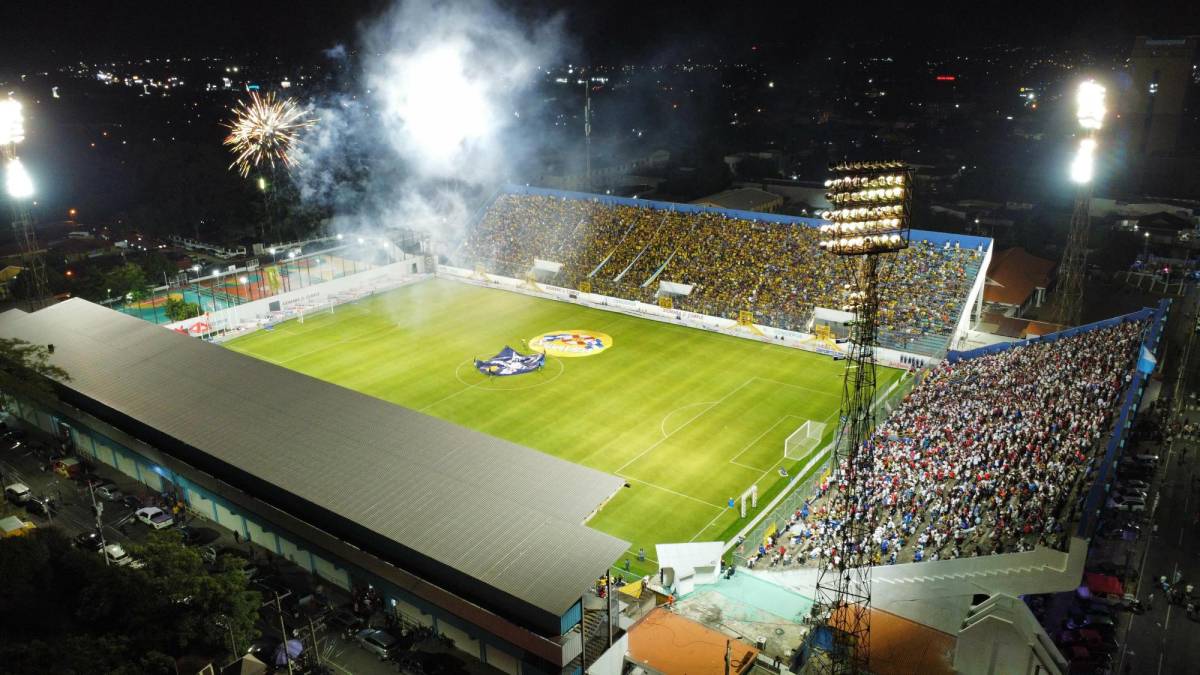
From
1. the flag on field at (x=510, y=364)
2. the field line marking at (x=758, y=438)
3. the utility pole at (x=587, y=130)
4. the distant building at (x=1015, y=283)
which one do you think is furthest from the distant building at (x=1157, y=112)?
the flag on field at (x=510, y=364)

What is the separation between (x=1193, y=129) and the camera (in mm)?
109562

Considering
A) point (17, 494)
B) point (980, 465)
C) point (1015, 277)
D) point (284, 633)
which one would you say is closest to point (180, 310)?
point (17, 494)

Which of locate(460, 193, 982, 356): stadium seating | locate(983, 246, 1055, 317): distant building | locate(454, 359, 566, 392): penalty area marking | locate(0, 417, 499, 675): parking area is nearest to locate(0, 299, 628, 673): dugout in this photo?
locate(0, 417, 499, 675): parking area

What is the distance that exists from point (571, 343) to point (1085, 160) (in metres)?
30.5

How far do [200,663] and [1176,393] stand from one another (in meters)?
46.8

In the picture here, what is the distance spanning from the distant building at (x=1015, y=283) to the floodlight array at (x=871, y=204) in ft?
130

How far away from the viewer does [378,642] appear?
24516 mm

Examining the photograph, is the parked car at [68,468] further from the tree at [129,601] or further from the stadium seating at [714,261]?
the stadium seating at [714,261]

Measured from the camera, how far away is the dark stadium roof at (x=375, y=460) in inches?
925

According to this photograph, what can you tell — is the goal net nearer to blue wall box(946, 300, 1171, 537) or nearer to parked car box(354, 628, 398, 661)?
blue wall box(946, 300, 1171, 537)

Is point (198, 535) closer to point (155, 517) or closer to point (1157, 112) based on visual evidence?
point (155, 517)

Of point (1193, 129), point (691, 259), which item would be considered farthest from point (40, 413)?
point (1193, 129)

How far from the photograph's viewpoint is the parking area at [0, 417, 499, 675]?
956 inches

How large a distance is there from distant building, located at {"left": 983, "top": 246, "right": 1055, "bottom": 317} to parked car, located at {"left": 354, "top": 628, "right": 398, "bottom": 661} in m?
46.9
